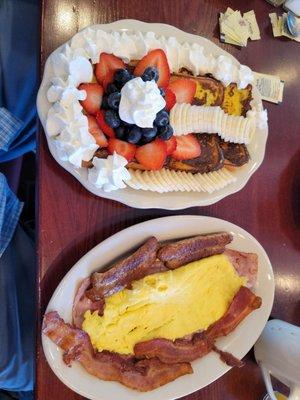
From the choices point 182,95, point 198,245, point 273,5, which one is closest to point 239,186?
point 198,245

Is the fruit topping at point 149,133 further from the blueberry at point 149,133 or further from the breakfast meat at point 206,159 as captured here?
the breakfast meat at point 206,159

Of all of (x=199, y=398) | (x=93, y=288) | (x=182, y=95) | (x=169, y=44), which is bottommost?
(x=199, y=398)

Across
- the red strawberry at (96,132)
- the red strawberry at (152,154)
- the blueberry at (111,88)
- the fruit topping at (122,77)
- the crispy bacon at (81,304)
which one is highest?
the fruit topping at (122,77)

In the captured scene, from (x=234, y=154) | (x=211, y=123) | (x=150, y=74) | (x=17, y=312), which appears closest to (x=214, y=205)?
(x=234, y=154)

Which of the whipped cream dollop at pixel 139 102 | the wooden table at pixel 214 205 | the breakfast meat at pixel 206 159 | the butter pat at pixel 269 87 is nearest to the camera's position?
the whipped cream dollop at pixel 139 102

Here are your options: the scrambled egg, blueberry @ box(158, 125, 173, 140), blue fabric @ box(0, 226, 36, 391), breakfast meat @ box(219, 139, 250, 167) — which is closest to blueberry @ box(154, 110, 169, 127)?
blueberry @ box(158, 125, 173, 140)

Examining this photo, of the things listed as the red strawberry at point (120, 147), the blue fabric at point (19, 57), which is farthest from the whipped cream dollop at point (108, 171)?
the blue fabric at point (19, 57)

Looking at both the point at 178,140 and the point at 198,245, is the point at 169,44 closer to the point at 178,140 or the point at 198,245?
the point at 178,140
